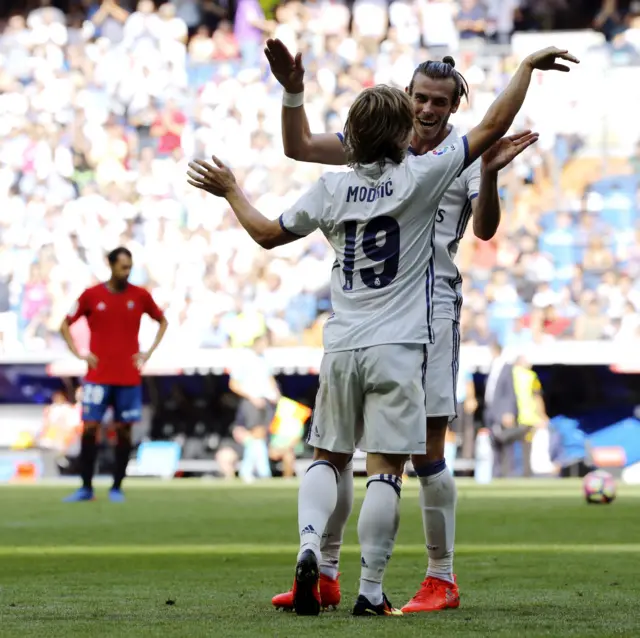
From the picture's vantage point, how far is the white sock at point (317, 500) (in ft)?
15.4

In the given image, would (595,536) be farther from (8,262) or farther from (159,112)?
(159,112)

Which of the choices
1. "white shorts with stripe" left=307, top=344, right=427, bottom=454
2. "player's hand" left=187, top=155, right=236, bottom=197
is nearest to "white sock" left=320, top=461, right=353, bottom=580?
"white shorts with stripe" left=307, top=344, right=427, bottom=454

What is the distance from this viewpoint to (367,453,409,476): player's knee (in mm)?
4848

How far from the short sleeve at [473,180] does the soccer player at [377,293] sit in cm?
48

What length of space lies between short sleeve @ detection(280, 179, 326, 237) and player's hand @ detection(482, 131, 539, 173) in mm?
608

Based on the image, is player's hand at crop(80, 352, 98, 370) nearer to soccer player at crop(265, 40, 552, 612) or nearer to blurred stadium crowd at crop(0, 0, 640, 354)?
blurred stadium crowd at crop(0, 0, 640, 354)

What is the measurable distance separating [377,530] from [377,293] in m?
0.80

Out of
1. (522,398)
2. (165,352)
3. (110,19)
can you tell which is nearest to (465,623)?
(522,398)

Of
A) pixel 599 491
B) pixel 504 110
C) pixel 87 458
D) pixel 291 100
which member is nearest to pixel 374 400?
pixel 504 110

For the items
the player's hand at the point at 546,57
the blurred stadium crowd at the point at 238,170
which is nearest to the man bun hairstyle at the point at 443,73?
the player's hand at the point at 546,57

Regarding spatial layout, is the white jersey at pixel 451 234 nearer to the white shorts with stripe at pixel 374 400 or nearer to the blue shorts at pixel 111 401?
the white shorts with stripe at pixel 374 400

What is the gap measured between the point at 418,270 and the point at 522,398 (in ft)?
47.0

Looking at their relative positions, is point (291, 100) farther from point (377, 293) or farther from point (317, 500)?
point (317, 500)

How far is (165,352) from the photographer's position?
20.2 metres
